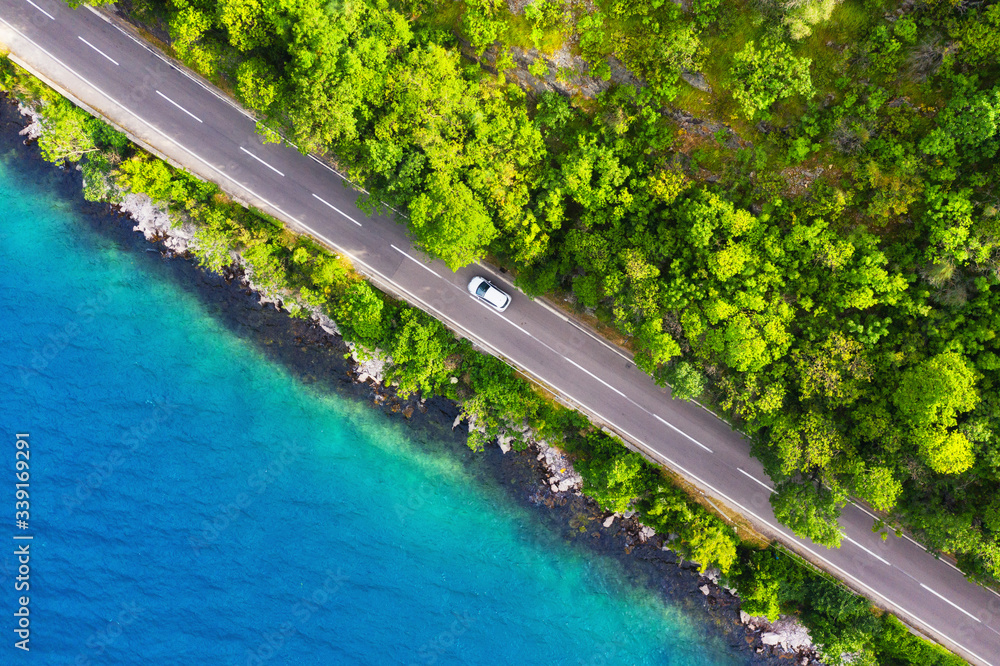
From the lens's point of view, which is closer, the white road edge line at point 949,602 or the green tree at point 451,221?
the green tree at point 451,221

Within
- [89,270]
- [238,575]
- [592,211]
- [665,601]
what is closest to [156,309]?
[89,270]

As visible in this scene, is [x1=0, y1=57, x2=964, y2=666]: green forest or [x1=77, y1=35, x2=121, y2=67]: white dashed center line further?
[x1=77, y1=35, x2=121, y2=67]: white dashed center line

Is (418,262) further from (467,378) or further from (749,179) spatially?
(749,179)

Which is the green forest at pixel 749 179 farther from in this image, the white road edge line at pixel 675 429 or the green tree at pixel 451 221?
the white road edge line at pixel 675 429

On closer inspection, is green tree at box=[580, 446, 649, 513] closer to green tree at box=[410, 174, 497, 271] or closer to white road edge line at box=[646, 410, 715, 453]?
white road edge line at box=[646, 410, 715, 453]

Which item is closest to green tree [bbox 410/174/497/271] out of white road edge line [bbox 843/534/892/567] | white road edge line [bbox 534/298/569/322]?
white road edge line [bbox 534/298/569/322]

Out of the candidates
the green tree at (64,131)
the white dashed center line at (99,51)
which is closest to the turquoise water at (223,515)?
the green tree at (64,131)
